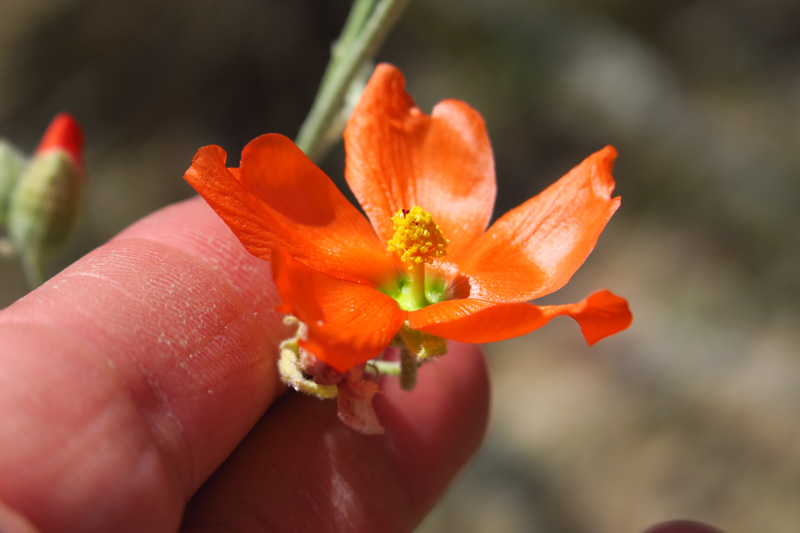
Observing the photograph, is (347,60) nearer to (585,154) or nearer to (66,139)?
(66,139)

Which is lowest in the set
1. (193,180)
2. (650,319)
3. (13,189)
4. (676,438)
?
(676,438)

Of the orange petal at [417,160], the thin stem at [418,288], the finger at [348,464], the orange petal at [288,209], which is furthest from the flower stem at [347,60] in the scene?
the finger at [348,464]

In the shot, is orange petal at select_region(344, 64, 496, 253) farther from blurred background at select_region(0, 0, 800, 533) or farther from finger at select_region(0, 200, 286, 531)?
blurred background at select_region(0, 0, 800, 533)

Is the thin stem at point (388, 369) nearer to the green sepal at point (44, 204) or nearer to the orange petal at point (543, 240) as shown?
the orange petal at point (543, 240)

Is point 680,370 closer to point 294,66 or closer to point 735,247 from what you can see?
point 735,247

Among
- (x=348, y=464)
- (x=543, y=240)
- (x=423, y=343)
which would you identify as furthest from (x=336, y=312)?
(x=348, y=464)

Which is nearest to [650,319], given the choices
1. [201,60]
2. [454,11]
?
[454,11]

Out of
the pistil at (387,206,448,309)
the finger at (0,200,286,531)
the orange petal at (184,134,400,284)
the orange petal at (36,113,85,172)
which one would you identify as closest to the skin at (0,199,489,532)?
the finger at (0,200,286,531)
